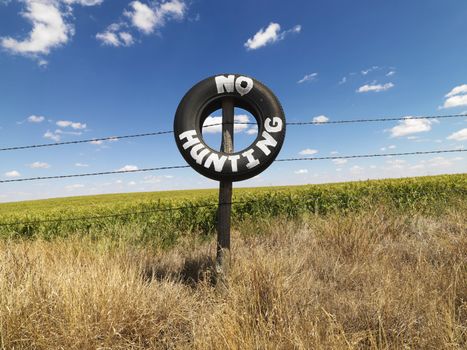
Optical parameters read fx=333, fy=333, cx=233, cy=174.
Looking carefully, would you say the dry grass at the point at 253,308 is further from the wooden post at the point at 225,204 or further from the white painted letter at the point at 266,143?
the white painted letter at the point at 266,143

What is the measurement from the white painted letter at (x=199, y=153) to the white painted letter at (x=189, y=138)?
2.0 inches

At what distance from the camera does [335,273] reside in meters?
3.31

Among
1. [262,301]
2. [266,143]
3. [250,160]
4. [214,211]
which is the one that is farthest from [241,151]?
[214,211]

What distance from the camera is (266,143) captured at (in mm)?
3178

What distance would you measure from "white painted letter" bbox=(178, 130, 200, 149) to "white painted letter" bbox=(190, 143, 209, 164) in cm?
5

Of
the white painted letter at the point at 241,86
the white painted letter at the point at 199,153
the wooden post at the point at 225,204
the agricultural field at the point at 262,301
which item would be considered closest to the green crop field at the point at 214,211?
the agricultural field at the point at 262,301

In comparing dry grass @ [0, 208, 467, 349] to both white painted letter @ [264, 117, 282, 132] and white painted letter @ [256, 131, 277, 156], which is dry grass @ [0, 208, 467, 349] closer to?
white painted letter @ [256, 131, 277, 156]

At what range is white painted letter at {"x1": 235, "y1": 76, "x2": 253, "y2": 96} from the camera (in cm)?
329

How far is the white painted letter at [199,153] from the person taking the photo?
10.3 ft

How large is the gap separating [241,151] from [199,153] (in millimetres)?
400

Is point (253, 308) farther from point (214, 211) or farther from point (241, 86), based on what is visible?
point (214, 211)

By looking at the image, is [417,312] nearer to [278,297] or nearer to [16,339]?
[278,297]

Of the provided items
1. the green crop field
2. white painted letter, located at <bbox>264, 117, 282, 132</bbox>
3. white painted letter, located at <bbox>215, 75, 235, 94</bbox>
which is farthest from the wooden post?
the green crop field

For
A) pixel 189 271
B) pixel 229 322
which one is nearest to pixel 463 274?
pixel 229 322
